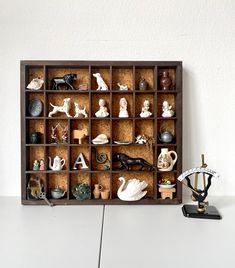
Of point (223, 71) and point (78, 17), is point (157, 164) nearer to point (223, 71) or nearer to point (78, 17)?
point (223, 71)

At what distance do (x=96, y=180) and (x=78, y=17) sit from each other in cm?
75

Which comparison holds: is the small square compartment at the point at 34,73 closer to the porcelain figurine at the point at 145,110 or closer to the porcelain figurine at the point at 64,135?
the porcelain figurine at the point at 64,135

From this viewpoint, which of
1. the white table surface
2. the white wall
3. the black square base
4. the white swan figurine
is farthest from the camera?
the white wall

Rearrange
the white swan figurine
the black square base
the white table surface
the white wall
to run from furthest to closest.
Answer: the white wall → the white swan figurine → the black square base → the white table surface

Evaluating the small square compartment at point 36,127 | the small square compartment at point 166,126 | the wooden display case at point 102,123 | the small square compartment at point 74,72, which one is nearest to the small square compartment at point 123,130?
the wooden display case at point 102,123

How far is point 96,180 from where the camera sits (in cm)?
134

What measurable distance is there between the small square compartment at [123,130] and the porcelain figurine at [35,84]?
37 cm

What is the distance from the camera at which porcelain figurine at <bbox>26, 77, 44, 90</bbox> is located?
1.27 metres

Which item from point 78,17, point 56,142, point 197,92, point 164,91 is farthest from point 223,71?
point 56,142

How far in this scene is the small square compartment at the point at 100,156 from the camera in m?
1.33

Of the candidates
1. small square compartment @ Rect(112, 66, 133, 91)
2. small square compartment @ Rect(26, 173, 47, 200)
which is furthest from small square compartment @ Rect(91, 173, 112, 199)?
small square compartment @ Rect(112, 66, 133, 91)

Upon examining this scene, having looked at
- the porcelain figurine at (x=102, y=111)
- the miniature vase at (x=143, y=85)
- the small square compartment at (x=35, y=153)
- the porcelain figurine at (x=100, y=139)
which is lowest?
the small square compartment at (x=35, y=153)

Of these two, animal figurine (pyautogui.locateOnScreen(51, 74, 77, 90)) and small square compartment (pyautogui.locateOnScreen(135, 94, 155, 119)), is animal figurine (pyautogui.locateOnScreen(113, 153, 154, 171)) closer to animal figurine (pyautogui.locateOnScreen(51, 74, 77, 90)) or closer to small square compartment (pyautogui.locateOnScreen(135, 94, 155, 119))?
small square compartment (pyautogui.locateOnScreen(135, 94, 155, 119))

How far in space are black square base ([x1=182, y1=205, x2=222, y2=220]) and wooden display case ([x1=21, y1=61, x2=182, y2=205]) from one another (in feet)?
0.38
